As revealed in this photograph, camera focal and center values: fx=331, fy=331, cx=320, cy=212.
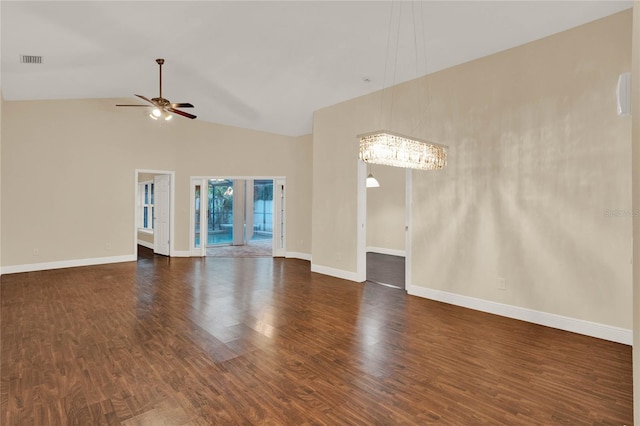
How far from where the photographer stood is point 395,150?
3084 mm

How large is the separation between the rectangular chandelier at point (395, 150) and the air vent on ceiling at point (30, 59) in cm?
456

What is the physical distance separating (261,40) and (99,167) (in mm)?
5155

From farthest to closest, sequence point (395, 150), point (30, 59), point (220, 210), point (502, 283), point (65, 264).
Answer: point (220, 210)
point (65, 264)
point (30, 59)
point (502, 283)
point (395, 150)

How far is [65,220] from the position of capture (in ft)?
22.2

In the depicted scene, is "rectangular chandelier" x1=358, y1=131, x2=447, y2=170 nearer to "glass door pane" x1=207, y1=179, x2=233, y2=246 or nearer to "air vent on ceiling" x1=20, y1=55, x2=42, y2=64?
"air vent on ceiling" x1=20, y1=55, x2=42, y2=64

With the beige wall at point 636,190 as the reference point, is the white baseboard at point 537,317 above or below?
below

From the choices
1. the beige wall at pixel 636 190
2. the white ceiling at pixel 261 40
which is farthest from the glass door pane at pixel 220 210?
the beige wall at pixel 636 190

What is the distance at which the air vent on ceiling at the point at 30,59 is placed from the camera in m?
4.37

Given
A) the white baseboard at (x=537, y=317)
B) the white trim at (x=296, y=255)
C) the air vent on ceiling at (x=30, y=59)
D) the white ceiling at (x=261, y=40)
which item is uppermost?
the white ceiling at (x=261, y=40)

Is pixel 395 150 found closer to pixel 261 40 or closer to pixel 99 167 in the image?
pixel 261 40

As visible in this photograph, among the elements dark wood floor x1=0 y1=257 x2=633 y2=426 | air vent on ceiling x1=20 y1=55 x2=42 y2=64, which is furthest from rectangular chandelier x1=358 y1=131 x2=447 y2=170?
air vent on ceiling x1=20 y1=55 x2=42 y2=64

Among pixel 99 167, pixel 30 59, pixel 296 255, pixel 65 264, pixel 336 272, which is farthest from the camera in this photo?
pixel 296 255

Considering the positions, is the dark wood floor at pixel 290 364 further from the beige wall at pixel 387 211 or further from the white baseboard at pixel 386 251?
the beige wall at pixel 387 211

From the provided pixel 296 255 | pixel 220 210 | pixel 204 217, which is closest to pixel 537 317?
pixel 296 255
